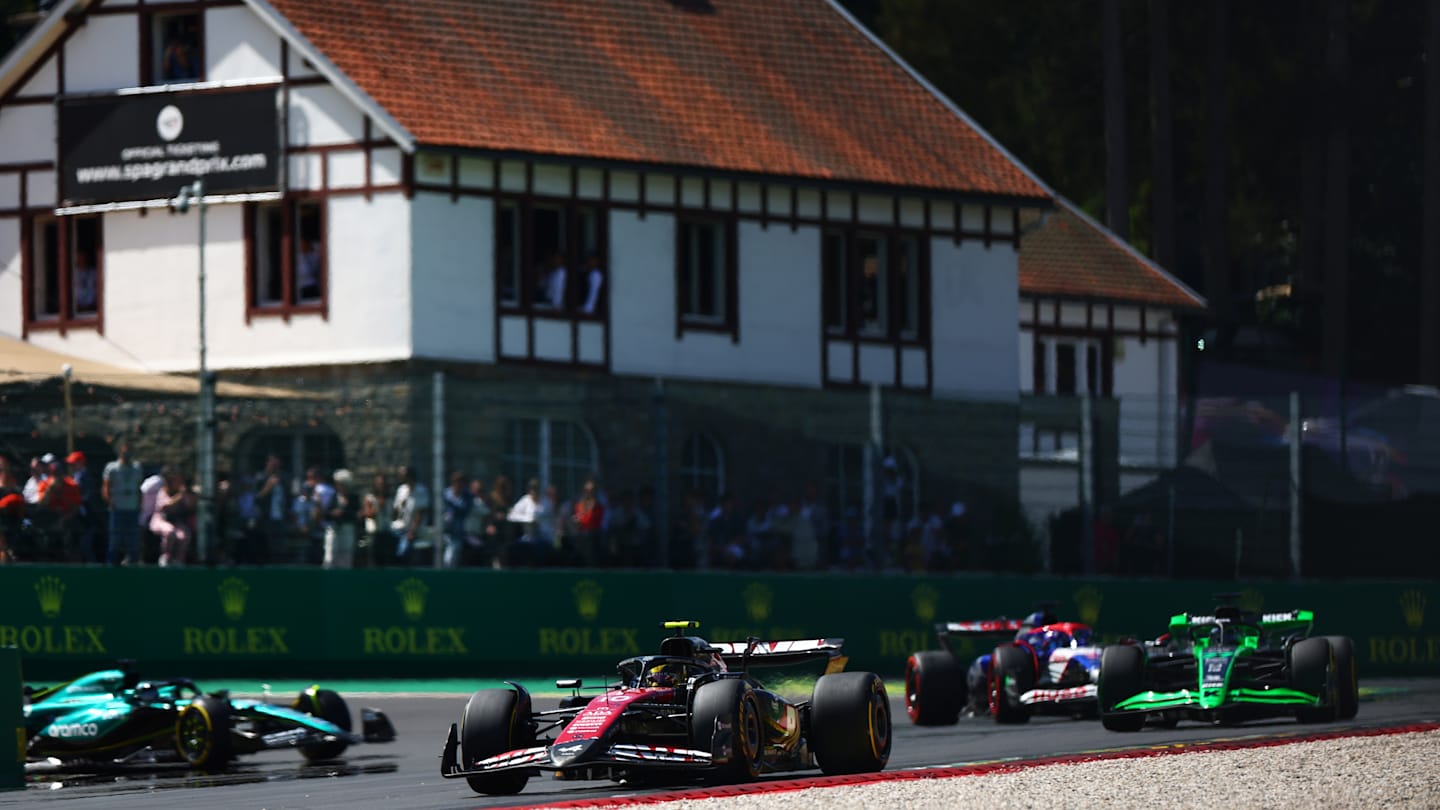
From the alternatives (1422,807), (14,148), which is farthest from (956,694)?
(14,148)

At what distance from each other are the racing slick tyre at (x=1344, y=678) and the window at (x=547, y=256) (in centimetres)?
1725

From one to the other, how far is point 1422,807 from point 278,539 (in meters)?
16.9

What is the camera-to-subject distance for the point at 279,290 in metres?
38.3

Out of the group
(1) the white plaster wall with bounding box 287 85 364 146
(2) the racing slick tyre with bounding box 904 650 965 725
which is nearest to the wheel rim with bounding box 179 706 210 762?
(2) the racing slick tyre with bounding box 904 650 965 725

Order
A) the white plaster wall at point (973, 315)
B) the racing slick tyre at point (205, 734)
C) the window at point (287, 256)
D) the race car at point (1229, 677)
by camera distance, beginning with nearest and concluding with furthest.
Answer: the racing slick tyre at point (205, 734) < the race car at point (1229, 677) < the window at point (287, 256) < the white plaster wall at point (973, 315)

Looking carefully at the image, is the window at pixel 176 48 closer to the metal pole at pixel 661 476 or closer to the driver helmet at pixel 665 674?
the metal pole at pixel 661 476

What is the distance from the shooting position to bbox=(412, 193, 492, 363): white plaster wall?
3684 centimetres

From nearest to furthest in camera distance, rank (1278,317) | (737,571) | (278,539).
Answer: (278,539) < (737,571) < (1278,317)

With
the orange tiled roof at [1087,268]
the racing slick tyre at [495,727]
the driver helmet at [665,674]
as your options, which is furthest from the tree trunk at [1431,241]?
the racing slick tyre at [495,727]

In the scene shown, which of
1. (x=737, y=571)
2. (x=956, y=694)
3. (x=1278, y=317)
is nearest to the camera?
(x=956, y=694)

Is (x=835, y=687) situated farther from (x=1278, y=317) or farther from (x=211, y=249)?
(x=1278, y=317)

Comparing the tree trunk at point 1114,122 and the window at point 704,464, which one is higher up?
the tree trunk at point 1114,122

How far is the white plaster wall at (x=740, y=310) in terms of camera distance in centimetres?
3931

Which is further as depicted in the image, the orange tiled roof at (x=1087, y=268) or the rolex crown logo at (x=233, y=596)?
the orange tiled roof at (x=1087, y=268)
